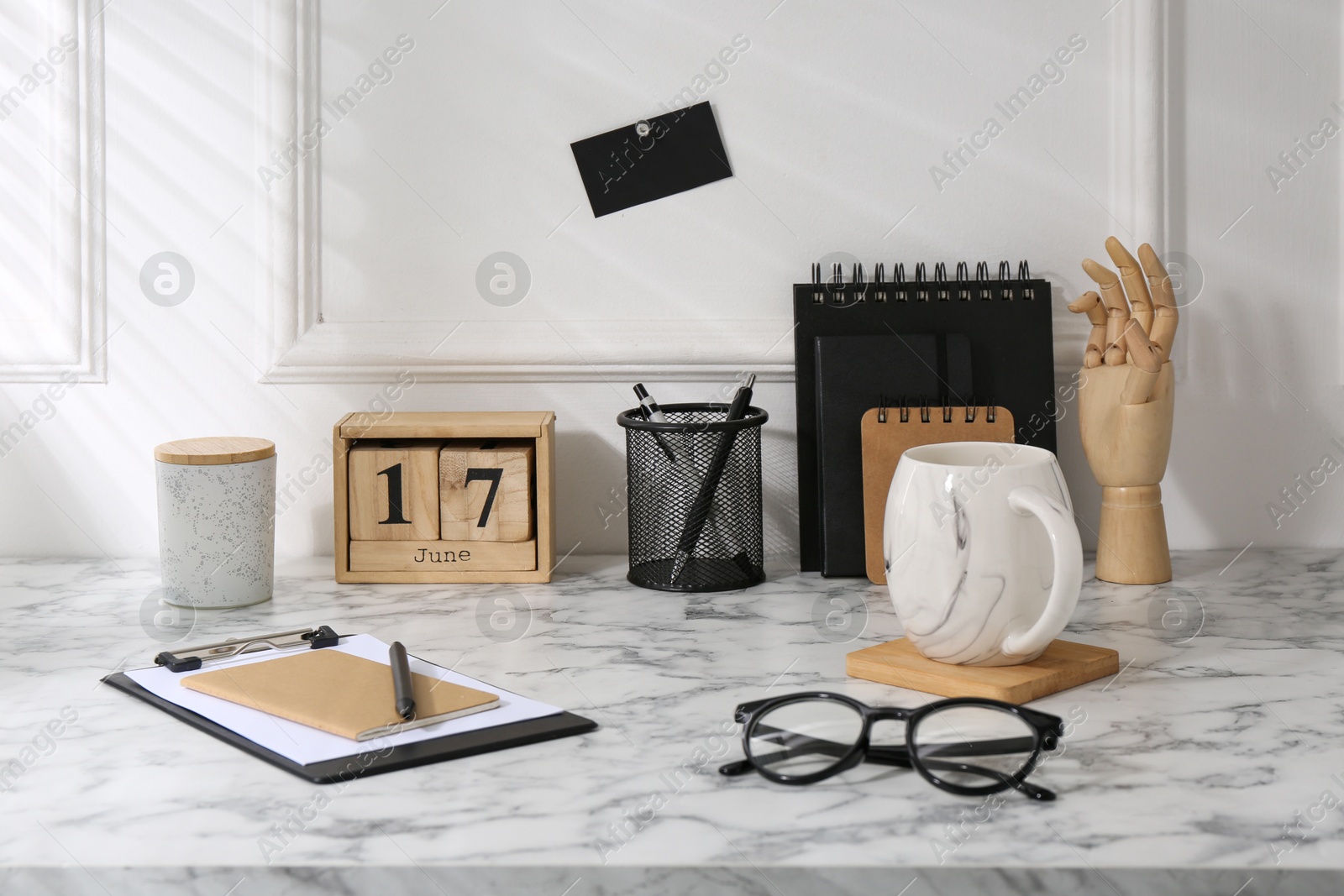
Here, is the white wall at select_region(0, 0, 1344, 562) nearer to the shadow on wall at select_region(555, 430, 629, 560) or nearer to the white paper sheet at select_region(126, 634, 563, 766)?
the shadow on wall at select_region(555, 430, 629, 560)

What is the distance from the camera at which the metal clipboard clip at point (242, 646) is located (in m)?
0.84

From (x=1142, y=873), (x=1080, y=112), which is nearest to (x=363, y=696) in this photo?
(x=1142, y=873)

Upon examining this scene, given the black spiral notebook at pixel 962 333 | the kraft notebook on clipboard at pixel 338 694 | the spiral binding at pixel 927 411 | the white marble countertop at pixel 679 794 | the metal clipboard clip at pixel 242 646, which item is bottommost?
the white marble countertop at pixel 679 794

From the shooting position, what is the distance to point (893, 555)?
816 mm

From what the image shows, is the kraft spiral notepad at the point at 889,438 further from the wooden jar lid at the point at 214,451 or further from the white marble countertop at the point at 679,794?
the wooden jar lid at the point at 214,451

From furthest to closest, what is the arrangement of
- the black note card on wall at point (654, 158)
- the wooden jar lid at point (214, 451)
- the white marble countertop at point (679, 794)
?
the black note card on wall at point (654, 158) < the wooden jar lid at point (214, 451) < the white marble countertop at point (679, 794)

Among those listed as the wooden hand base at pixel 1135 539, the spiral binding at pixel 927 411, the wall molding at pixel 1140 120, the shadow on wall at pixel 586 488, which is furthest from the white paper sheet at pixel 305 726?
the wall molding at pixel 1140 120

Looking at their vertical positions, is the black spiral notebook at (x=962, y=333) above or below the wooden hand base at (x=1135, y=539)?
above

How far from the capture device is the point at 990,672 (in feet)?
2.58

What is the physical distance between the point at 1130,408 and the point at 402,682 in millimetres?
759

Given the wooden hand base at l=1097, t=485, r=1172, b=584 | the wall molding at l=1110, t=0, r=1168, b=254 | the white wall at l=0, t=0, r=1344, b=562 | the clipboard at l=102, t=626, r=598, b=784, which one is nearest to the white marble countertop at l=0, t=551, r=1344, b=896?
the clipboard at l=102, t=626, r=598, b=784

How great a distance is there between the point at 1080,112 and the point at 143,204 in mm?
1062

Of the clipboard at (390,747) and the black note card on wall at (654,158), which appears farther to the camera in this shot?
the black note card on wall at (654,158)

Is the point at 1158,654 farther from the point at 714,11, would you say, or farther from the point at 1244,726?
the point at 714,11
